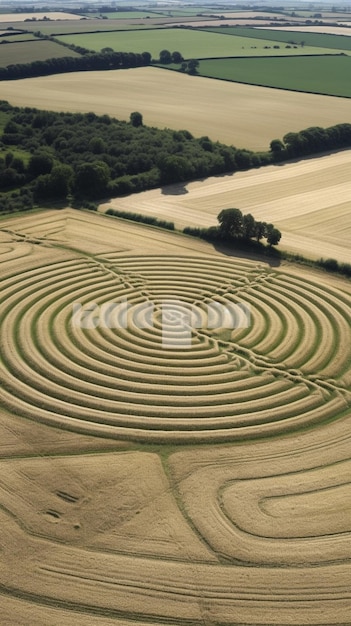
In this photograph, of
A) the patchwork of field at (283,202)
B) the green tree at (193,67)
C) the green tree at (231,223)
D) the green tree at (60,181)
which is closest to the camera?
the green tree at (231,223)

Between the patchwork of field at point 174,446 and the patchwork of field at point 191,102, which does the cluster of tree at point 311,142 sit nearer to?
the patchwork of field at point 191,102

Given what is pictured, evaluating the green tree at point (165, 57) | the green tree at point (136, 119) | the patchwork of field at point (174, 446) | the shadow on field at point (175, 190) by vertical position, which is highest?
the green tree at point (165, 57)

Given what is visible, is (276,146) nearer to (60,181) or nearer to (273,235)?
(60,181)

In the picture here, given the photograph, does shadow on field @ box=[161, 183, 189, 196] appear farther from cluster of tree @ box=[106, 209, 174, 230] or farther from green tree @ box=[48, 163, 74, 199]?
green tree @ box=[48, 163, 74, 199]

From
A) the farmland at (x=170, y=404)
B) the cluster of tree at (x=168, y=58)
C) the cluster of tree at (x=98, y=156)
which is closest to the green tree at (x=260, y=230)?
the farmland at (x=170, y=404)

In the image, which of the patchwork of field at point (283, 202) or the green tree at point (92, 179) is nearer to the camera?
the patchwork of field at point (283, 202)

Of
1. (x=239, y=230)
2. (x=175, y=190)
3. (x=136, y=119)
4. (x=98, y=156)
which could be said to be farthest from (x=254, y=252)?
(x=136, y=119)
